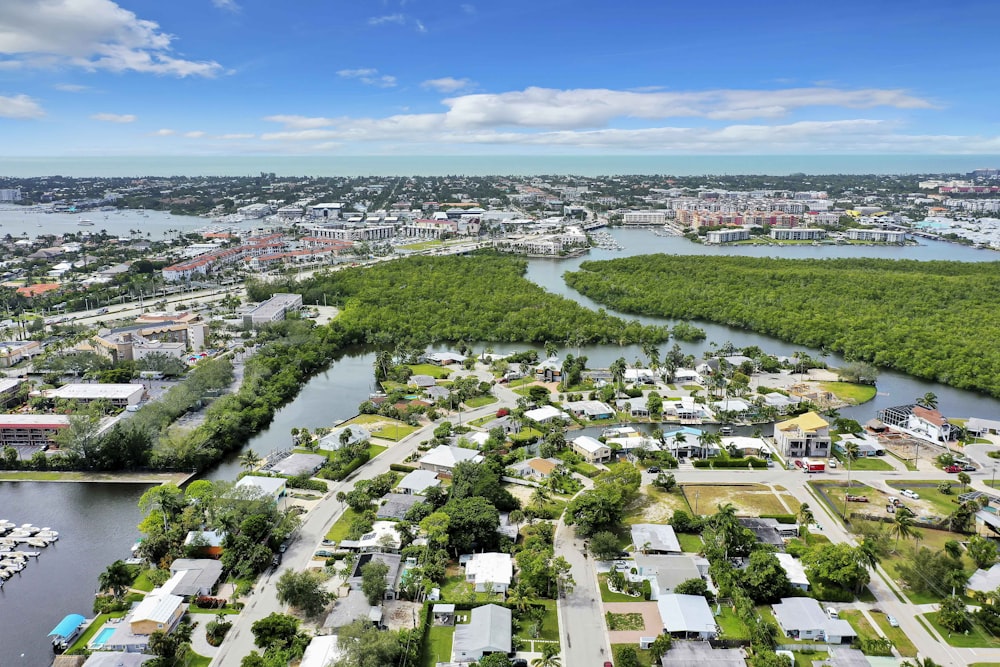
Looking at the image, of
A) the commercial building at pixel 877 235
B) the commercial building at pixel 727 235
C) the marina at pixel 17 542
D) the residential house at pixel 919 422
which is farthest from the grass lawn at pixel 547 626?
the commercial building at pixel 877 235

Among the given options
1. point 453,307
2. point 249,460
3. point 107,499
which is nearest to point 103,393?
point 107,499

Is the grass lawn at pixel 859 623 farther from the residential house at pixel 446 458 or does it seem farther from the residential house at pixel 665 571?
the residential house at pixel 446 458

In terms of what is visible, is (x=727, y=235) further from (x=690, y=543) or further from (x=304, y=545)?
(x=304, y=545)

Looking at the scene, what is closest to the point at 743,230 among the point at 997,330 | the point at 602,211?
the point at 602,211

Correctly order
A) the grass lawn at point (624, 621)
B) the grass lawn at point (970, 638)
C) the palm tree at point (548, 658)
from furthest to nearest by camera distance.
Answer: the grass lawn at point (624, 621), the grass lawn at point (970, 638), the palm tree at point (548, 658)

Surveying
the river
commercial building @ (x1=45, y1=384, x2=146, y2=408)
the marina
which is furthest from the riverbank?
commercial building @ (x1=45, y1=384, x2=146, y2=408)

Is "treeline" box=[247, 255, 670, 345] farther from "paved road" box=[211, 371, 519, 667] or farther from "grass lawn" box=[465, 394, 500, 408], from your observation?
"paved road" box=[211, 371, 519, 667]
